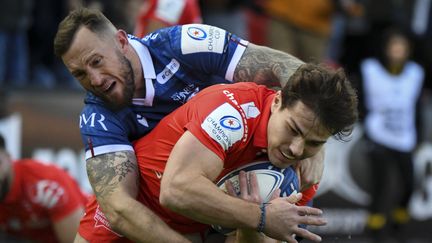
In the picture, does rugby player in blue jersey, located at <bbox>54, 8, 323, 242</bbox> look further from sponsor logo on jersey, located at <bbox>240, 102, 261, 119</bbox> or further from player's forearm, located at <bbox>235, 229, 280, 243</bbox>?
sponsor logo on jersey, located at <bbox>240, 102, 261, 119</bbox>

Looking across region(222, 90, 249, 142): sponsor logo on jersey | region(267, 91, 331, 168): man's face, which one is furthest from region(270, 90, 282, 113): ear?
region(222, 90, 249, 142): sponsor logo on jersey

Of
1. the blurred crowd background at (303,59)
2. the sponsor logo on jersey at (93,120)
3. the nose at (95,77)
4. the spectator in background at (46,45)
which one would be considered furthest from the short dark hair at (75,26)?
the spectator in background at (46,45)

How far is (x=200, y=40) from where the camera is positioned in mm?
5871

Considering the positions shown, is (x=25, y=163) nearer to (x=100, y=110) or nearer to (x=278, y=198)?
(x=100, y=110)

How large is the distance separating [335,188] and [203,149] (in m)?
6.33

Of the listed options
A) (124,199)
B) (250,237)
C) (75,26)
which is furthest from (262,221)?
(75,26)

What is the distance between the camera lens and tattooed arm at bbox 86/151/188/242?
529 cm

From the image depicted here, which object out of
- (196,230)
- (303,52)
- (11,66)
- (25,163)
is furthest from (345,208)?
(196,230)

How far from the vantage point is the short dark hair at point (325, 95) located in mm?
4969

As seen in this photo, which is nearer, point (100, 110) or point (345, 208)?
point (100, 110)

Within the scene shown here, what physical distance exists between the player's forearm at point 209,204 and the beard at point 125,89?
Result: 0.86 metres

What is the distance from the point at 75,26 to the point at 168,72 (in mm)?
595

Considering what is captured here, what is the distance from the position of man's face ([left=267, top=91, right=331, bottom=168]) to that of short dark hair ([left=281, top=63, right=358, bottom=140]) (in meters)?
0.03

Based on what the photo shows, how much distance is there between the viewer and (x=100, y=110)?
18.6ft
